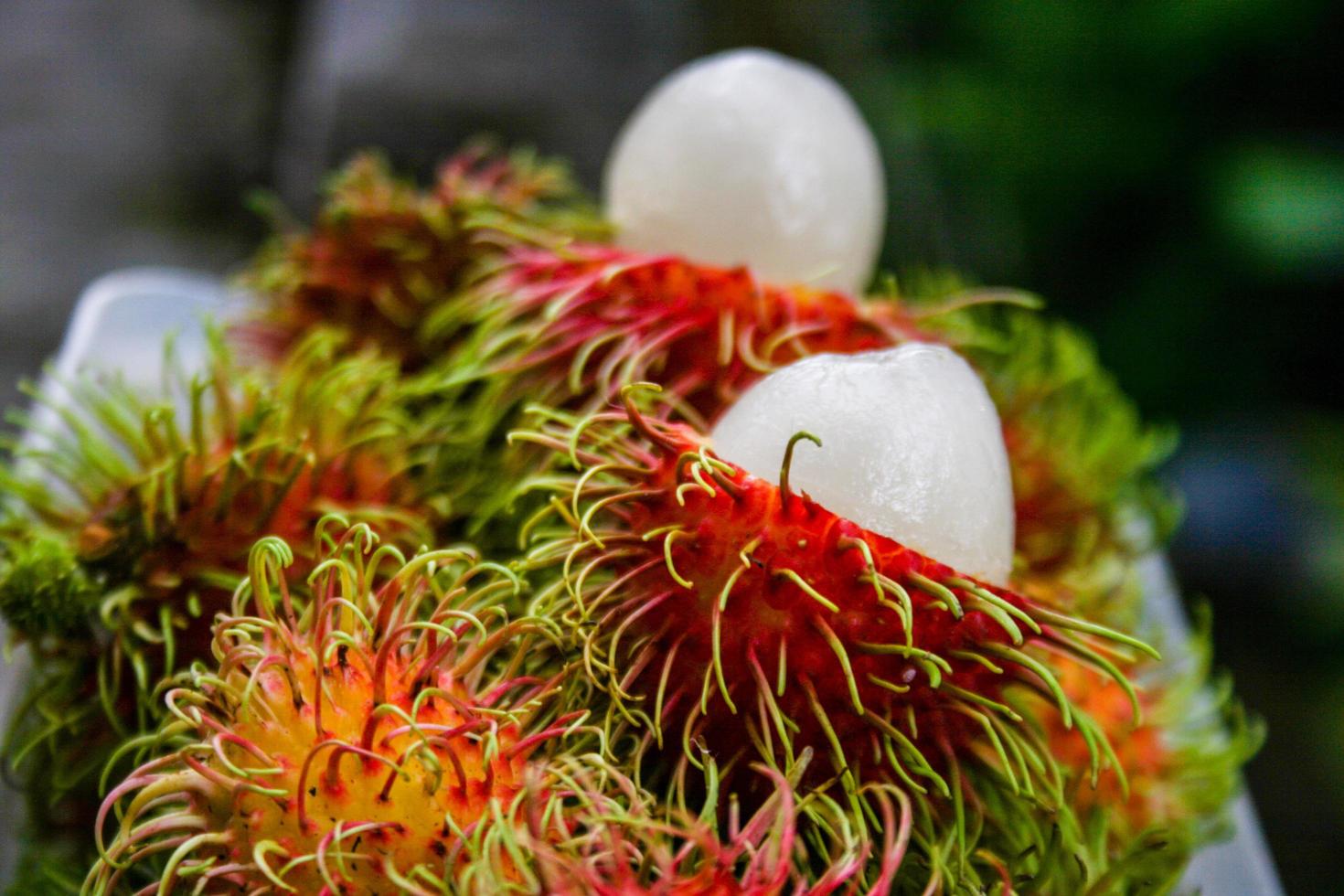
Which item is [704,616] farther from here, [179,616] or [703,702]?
[179,616]

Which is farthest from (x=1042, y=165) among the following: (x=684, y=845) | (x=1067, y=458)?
(x=684, y=845)

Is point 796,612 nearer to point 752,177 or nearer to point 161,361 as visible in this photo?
point 752,177

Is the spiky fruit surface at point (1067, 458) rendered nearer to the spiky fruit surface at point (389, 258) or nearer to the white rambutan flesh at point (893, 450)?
the white rambutan flesh at point (893, 450)

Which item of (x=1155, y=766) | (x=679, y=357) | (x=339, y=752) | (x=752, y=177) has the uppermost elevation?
(x=752, y=177)

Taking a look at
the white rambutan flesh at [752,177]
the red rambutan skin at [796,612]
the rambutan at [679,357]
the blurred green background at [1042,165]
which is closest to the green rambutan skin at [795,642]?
the red rambutan skin at [796,612]

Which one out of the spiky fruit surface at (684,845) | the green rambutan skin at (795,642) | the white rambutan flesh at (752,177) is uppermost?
the white rambutan flesh at (752,177)
